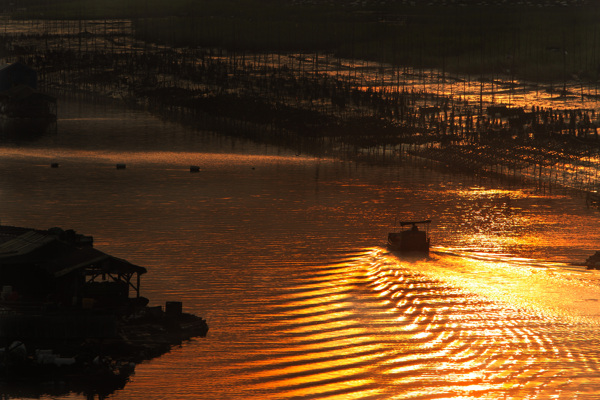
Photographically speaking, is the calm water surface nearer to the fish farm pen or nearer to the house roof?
the house roof

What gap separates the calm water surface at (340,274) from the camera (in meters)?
34.7

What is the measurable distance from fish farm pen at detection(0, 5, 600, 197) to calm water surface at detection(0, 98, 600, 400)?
9205 millimetres

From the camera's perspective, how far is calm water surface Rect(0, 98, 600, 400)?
34.7 meters

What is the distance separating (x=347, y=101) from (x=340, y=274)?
8413cm

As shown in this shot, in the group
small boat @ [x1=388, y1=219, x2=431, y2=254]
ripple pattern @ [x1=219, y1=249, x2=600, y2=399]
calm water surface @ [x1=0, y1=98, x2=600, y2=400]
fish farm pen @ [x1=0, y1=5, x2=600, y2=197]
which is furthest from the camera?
fish farm pen @ [x1=0, y1=5, x2=600, y2=197]

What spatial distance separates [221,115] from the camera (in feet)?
462

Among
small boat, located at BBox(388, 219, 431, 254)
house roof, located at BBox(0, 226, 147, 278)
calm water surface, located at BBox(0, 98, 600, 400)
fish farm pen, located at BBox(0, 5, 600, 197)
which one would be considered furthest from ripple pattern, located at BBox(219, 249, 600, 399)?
fish farm pen, located at BBox(0, 5, 600, 197)

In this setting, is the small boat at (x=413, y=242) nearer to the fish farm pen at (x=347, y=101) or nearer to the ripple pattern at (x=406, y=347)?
the ripple pattern at (x=406, y=347)

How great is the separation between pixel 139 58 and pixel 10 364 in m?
149

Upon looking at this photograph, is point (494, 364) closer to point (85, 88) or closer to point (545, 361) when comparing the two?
point (545, 361)

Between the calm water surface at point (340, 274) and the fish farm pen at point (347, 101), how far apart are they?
30.2ft

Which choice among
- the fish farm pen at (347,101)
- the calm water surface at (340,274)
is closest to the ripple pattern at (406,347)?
the calm water surface at (340,274)

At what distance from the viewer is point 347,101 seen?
5202 inches

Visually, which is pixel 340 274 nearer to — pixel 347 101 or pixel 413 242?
pixel 413 242
